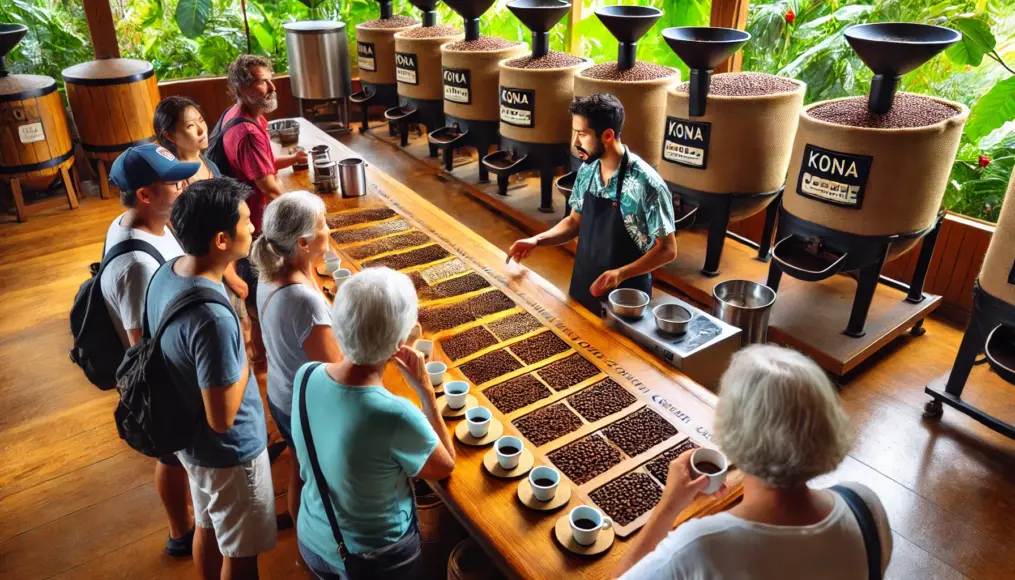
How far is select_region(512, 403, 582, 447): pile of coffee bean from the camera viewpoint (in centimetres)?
206

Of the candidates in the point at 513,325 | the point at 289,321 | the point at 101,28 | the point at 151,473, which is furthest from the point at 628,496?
the point at 101,28

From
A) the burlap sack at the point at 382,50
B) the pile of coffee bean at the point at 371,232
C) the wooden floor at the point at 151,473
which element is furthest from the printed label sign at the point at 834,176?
the burlap sack at the point at 382,50

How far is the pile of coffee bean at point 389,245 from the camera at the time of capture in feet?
10.6

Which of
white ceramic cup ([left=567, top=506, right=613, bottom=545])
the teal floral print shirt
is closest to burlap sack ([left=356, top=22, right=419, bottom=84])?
the teal floral print shirt

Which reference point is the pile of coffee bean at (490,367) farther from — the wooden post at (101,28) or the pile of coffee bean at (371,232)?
the wooden post at (101,28)

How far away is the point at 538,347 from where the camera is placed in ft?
8.25

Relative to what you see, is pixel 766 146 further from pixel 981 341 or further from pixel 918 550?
pixel 918 550

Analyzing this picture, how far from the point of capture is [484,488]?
1863mm

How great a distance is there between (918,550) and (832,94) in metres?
3.28

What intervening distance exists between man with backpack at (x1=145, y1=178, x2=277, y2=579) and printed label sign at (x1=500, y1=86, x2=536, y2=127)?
286cm

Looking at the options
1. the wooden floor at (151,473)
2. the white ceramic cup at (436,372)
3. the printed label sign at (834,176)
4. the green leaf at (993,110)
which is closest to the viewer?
the white ceramic cup at (436,372)

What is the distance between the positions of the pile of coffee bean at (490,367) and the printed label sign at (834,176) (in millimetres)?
1883

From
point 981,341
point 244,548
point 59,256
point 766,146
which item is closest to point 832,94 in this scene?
point 766,146

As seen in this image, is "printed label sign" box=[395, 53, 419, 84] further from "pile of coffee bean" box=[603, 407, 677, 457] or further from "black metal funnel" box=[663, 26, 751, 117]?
"pile of coffee bean" box=[603, 407, 677, 457]
